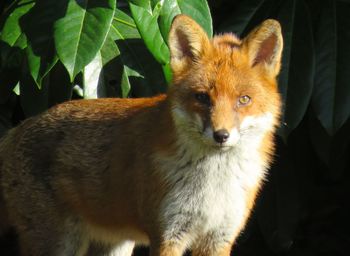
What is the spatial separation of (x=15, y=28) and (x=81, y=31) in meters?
1.01

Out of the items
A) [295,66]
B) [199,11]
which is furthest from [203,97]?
[295,66]

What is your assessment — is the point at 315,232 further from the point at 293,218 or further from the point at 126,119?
the point at 126,119

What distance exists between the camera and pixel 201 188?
17.6 feet

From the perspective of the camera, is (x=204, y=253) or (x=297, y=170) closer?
(x=204, y=253)

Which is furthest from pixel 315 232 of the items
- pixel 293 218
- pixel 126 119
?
pixel 126 119

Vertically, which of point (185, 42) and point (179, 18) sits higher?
point (179, 18)

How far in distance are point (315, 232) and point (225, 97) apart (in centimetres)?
399

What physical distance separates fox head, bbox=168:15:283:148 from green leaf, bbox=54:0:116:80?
635 millimetres

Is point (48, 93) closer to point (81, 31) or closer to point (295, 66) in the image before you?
point (81, 31)

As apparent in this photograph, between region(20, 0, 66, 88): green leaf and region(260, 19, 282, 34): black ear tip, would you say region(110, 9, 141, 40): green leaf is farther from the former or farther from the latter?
region(260, 19, 282, 34): black ear tip

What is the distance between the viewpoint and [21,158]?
6.13 metres

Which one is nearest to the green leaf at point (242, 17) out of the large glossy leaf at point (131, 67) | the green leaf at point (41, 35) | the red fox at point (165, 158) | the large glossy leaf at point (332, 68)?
the large glossy leaf at point (332, 68)

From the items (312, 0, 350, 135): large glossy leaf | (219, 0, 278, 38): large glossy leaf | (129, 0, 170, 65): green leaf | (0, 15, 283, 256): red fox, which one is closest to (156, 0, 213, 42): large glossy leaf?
(129, 0, 170, 65): green leaf

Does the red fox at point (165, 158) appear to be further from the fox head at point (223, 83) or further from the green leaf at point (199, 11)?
the green leaf at point (199, 11)
